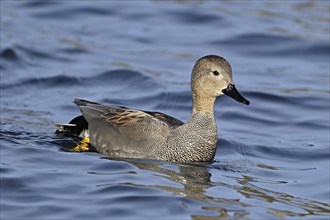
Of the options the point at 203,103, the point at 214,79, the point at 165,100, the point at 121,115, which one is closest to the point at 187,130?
the point at 203,103

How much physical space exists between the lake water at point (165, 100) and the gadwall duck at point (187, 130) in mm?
151

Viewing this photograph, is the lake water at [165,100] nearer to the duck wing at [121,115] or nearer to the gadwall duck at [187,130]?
the gadwall duck at [187,130]

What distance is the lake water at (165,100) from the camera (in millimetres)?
9188

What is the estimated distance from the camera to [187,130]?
1029cm

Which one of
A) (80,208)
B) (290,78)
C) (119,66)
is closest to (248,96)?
(290,78)

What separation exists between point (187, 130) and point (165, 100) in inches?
144

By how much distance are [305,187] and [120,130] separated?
83.1 inches

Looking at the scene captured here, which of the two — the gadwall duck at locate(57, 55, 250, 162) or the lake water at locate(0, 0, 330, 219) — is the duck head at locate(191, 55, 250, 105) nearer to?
the gadwall duck at locate(57, 55, 250, 162)

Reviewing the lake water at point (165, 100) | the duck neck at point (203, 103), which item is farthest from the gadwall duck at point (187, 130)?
the lake water at point (165, 100)

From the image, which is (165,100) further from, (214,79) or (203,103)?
(214,79)

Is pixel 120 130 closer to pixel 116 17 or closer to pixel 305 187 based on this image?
pixel 305 187

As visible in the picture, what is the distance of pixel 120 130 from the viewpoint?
34.8ft

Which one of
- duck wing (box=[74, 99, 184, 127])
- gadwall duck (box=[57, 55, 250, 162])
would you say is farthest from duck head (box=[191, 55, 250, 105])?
duck wing (box=[74, 99, 184, 127])

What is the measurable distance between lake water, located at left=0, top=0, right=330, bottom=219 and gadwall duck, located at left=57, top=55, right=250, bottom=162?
0.15 m
